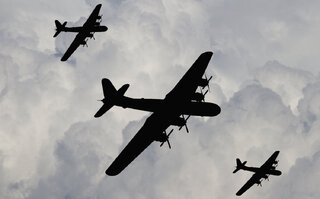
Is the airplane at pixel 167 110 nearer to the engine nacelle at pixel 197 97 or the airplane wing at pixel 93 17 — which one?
the engine nacelle at pixel 197 97

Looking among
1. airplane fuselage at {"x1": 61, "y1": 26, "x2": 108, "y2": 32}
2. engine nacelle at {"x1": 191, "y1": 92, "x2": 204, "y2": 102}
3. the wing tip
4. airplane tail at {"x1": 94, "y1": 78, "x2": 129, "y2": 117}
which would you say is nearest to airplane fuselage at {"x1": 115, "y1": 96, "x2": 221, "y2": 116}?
engine nacelle at {"x1": 191, "y1": 92, "x2": 204, "y2": 102}

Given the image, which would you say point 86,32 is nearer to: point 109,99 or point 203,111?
point 109,99

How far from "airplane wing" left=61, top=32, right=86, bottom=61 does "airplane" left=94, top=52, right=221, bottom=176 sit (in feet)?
84.7

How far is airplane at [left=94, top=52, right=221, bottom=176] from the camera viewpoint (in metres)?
46.8

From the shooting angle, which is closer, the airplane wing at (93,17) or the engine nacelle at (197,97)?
the engine nacelle at (197,97)

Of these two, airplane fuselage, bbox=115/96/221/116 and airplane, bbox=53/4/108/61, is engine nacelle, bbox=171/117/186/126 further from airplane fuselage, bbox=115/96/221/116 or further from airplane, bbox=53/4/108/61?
airplane, bbox=53/4/108/61

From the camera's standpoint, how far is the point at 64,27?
73125 millimetres

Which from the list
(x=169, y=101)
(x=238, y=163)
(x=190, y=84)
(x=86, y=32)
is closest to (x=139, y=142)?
(x=169, y=101)

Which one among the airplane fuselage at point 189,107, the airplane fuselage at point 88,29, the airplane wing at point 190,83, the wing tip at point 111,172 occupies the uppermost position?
the airplane fuselage at point 88,29

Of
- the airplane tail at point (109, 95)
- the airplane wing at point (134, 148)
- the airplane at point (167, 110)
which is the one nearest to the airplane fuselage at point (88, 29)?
the airplane tail at point (109, 95)

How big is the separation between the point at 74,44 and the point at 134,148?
32.6 m

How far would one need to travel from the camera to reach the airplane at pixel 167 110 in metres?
46.8

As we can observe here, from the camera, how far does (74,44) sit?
244 feet

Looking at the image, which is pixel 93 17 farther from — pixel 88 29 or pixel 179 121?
pixel 179 121
